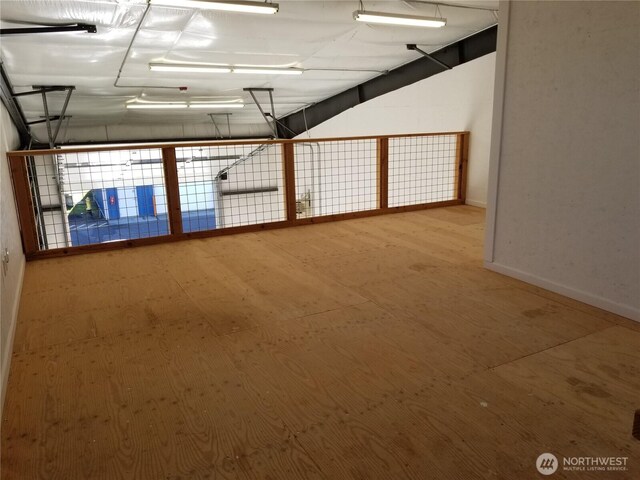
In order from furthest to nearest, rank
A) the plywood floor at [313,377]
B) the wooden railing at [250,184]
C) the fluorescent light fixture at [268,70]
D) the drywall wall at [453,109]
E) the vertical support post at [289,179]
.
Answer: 1. the fluorescent light fixture at [268,70]
2. the drywall wall at [453,109]
3. the vertical support post at [289,179]
4. the wooden railing at [250,184]
5. the plywood floor at [313,377]

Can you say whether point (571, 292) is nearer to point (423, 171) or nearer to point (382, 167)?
point (382, 167)

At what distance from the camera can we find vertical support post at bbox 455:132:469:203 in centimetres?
610

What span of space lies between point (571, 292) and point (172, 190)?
3613mm

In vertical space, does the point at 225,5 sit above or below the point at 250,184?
above

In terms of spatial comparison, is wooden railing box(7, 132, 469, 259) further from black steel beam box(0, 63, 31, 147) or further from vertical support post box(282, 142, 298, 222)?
black steel beam box(0, 63, 31, 147)

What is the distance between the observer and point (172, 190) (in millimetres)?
4578

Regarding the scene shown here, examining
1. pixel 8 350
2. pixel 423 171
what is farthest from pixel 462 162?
pixel 8 350

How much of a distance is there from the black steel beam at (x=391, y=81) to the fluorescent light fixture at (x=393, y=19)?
1144 millimetres

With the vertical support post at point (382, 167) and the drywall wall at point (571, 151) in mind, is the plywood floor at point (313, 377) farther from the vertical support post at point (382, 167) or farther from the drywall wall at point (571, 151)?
the vertical support post at point (382, 167)

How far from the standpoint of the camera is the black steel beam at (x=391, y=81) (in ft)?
20.1

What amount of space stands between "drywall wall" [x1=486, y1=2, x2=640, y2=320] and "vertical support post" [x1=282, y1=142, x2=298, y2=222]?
2390 mm

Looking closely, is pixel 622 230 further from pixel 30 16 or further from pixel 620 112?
pixel 30 16

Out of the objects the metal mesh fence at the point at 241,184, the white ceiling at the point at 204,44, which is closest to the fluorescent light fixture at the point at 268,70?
the white ceiling at the point at 204,44

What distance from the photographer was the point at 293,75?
807 cm
